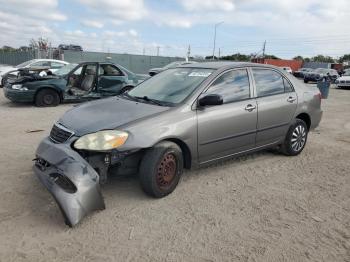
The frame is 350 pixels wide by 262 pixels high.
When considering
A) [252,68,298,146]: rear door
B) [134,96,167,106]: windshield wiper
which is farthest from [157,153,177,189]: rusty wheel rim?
[252,68,298,146]: rear door

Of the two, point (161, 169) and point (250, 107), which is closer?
point (161, 169)

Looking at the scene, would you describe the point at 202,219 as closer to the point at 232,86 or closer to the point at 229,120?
the point at 229,120

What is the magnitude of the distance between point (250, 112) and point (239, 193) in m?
1.24

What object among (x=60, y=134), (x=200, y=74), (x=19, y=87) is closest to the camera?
(x=60, y=134)

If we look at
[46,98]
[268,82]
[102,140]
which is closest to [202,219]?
[102,140]

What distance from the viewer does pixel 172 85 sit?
4.80 metres

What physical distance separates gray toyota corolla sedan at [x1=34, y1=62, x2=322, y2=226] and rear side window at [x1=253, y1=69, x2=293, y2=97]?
2 cm

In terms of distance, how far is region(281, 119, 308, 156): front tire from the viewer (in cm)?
572

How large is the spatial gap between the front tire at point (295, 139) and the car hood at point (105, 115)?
2.50m

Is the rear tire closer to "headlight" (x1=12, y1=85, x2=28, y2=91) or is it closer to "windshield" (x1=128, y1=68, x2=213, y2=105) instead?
"headlight" (x1=12, y1=85, x2=28, y2=91)

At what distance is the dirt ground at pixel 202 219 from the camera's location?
9.93 ft

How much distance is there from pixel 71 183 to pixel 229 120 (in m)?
2.24

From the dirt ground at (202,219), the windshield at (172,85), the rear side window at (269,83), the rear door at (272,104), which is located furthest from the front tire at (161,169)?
the rear side window at (269,83)

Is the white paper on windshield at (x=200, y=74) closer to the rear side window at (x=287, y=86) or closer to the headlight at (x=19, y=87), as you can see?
the rear side window at (x=287, y=86)
